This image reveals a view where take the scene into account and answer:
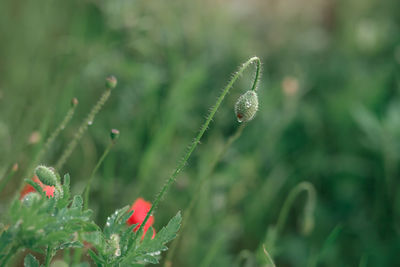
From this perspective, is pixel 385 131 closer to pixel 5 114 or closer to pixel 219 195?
pixel 219 195

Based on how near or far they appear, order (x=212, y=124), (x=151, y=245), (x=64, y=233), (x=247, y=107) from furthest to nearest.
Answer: (x=212, y=124)
(x=247, y=107)
(x=151, y=245)
(x=64, y=233)

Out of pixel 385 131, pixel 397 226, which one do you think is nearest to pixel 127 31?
pixel 385 131

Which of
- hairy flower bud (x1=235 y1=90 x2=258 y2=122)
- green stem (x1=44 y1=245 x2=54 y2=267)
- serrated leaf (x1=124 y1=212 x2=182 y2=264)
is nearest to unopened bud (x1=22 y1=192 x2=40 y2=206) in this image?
green stem (x1=44 y1=245 x2=54 y2=267)

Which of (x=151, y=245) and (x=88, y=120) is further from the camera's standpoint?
(x=88, y=120)

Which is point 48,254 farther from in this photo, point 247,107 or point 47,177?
point 247,107

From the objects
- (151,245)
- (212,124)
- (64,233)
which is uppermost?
(64,233)

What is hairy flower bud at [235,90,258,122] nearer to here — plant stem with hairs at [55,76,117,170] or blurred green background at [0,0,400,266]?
plant stem with hairs at [55,76,117,170]

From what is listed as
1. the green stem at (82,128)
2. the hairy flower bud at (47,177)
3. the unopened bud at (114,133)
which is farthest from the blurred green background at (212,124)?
the hairy flower bud at (47,177)

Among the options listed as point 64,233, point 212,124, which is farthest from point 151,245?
point 212,124

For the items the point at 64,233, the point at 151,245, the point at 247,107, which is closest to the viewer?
the point at 64,233
